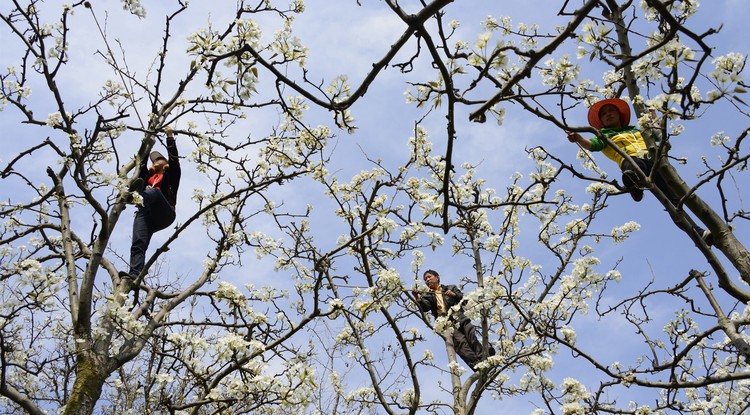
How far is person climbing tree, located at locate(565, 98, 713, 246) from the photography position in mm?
4547

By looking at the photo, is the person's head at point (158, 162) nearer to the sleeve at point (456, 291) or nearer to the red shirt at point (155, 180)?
the red shirt at point (155, 180)

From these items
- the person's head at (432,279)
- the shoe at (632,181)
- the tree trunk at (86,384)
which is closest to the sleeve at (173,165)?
the tree trunk at (86,384)

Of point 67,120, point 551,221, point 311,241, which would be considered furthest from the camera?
point 551,221

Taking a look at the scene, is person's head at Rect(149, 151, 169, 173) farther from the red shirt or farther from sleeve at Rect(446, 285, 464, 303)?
sleeve at Rect(446, 285, 464, 303)

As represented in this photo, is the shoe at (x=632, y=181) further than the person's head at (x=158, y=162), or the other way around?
the person's head at (x=158, y=162)

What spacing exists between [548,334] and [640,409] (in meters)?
1.29

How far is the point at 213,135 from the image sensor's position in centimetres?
620

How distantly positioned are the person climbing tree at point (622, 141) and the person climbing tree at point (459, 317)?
2.42m

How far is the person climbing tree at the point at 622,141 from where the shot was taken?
4547 millimetres

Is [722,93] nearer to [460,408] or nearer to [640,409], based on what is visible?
[640,409]

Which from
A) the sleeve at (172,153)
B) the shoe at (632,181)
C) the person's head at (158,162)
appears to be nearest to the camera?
the shoe at (632,181)

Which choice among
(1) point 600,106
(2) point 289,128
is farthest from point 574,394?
(2) point 289,128

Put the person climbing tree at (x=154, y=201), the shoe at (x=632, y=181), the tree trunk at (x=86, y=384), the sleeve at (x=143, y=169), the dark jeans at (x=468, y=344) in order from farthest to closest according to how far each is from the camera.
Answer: the dark jeans at (x=468, y=344), the person climbing tree at (x=154, y=201), the sleeve at (x=143, y=169), the tree trunk at (x=86, y=384), the shoe at (x=632, y=181)

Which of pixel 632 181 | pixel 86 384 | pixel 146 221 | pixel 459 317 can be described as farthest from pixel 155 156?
pixel 632 181
